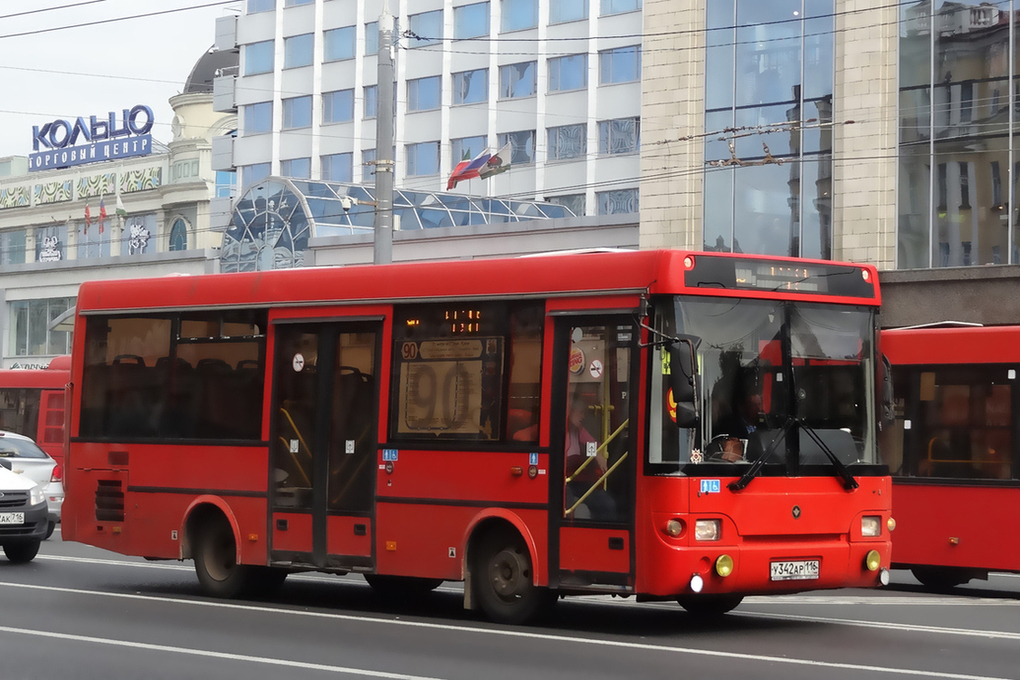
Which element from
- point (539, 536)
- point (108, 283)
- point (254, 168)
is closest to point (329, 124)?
point (254, 168)

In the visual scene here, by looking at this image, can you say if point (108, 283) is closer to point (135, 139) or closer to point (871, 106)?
point (871, 106)

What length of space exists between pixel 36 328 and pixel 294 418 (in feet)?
195

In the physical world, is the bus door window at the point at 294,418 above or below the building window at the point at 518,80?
below

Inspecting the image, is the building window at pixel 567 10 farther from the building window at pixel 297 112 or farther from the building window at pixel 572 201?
the building window at pixel 297 112

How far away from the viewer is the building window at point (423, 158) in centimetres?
6494

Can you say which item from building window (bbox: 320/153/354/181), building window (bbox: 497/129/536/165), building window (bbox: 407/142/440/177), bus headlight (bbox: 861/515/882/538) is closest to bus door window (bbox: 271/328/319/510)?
bus headlight (bbox: 861/515/882/538)

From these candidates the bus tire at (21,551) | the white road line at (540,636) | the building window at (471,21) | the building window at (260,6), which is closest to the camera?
the white road line at (540,636)

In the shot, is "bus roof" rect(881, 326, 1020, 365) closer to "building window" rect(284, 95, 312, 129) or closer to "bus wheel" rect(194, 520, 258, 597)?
"bus wheel" rect(194, 520, 258, 597)

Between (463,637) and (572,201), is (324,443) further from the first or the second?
(572,201)

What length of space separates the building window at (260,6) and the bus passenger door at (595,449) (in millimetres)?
60617

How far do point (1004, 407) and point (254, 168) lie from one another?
5725cm

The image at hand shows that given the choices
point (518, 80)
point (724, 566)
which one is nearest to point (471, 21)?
point (518, 80)

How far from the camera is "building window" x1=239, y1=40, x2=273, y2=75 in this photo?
7062cm

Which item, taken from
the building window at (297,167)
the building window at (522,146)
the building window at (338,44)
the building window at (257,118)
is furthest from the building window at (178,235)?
the building window at (522,146)
